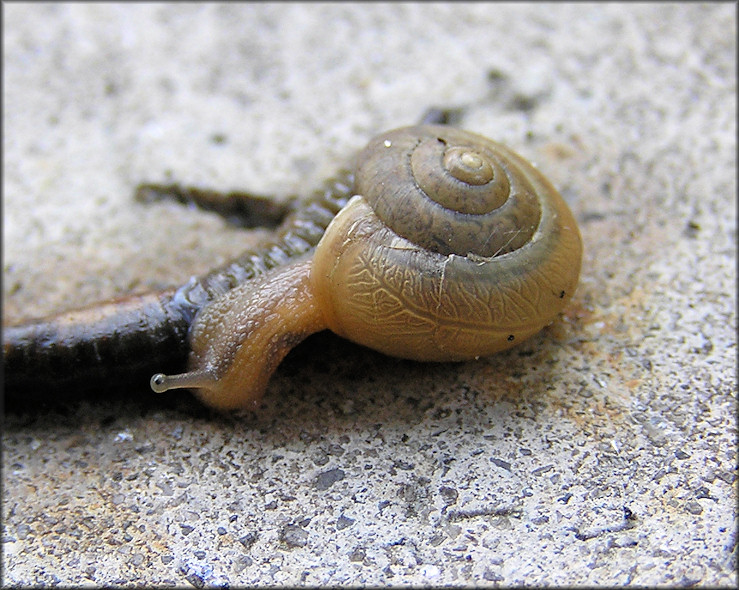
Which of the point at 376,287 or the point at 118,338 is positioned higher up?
the point at 376,287

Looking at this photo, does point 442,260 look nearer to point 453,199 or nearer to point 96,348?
point 453,199

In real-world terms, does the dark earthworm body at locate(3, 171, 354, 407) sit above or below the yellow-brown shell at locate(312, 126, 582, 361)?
below

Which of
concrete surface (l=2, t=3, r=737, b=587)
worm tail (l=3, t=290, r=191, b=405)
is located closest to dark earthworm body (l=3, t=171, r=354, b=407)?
worm tail (l=3, t=290, r=191, b=405)

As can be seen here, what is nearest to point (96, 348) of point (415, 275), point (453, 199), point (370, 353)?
point (370, 353)

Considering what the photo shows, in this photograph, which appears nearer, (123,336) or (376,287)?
(376,287)

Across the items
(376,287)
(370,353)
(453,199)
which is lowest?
(370,353)

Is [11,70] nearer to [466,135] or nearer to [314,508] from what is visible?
[466,135]

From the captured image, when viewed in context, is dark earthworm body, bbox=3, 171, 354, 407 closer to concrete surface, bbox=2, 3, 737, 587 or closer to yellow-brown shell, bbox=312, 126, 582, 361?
concrete surface, bbox=2, 3, 737, 587
